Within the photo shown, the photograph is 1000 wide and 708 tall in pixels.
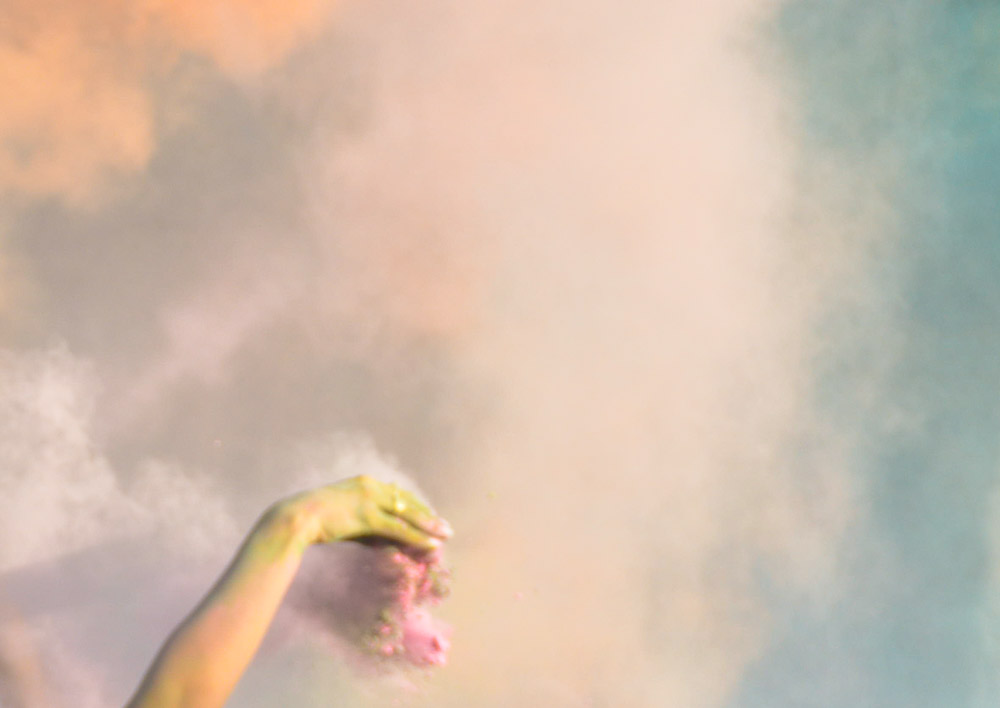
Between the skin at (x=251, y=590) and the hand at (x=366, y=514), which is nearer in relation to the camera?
the skin at (x=251, y=590)

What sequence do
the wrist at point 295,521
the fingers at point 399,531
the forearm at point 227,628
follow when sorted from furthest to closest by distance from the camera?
1. the fingers at point 399,531
2. the wrist at point 295,521
3. the forearm at point 227,628

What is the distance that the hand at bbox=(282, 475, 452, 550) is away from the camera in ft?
4.40

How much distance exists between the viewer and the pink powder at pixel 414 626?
5.76 ft

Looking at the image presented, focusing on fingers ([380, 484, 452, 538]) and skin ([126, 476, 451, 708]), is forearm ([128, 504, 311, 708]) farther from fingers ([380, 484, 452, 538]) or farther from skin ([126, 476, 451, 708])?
fingers ([380, 484, 452, 538])

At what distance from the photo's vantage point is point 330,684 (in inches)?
118

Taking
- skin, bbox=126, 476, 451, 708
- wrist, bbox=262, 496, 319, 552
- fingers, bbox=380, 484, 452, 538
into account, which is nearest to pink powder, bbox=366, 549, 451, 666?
fingers, bbox=380, 484, 452, 538

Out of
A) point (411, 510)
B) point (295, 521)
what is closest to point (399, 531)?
point (411, 510)

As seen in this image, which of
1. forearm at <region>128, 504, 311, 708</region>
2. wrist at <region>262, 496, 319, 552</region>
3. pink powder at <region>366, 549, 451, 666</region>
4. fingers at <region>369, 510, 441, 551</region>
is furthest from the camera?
pink powder at <region>366, 549, 451, 666</region>

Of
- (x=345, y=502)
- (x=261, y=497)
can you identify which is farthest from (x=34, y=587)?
(x=345, y=502)

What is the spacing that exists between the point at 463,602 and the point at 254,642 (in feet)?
10.4

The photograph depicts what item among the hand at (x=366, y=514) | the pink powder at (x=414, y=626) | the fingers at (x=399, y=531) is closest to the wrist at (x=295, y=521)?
the hand at (x=366, y=514)

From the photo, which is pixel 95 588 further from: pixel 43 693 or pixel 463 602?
pixel 463 602

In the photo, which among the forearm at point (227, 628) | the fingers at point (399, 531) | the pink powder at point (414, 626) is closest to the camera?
the forearm at point (227, 628)

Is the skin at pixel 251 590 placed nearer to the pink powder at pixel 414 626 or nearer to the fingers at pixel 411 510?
the fingers at pixel 411 510
